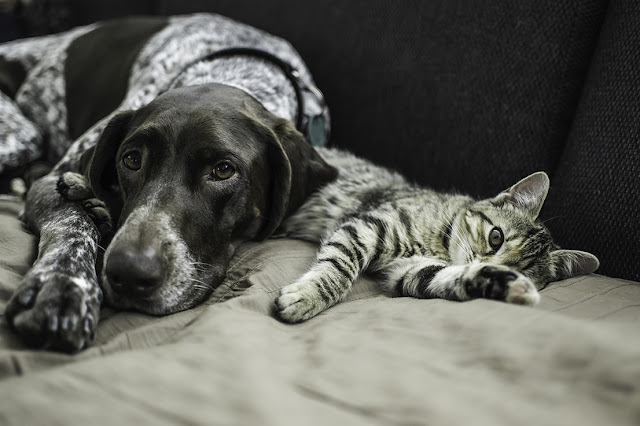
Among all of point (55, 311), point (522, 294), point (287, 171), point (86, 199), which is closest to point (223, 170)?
point (287, 171)

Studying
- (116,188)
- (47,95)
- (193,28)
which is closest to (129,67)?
(193,28)

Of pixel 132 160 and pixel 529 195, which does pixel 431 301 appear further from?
pixel 132 160

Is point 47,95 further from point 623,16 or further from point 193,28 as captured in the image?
point 623,16

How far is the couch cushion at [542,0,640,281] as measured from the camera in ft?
7.02

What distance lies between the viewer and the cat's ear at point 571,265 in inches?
81.4

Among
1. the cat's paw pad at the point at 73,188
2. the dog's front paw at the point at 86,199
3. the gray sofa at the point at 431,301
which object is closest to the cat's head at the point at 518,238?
the gray sofa at the point at 431,301

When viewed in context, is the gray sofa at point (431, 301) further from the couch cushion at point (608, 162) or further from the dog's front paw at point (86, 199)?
the dog's front paw at point (86, 199)

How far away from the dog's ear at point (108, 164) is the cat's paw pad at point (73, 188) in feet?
0.15

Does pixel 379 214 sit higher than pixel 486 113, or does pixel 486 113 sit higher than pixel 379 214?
pixel 486 113

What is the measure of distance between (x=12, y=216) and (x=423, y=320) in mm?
2004

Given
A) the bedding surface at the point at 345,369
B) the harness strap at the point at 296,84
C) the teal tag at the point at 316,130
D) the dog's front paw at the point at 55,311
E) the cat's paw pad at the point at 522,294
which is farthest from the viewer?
the teal tag at the point at 316,130

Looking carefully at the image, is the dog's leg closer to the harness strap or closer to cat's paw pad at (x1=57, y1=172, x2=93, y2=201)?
cat's paw pad at (x1=57, y1=172, x2=93, y2=201)

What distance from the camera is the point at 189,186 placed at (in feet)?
6.60

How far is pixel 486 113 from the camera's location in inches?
110
